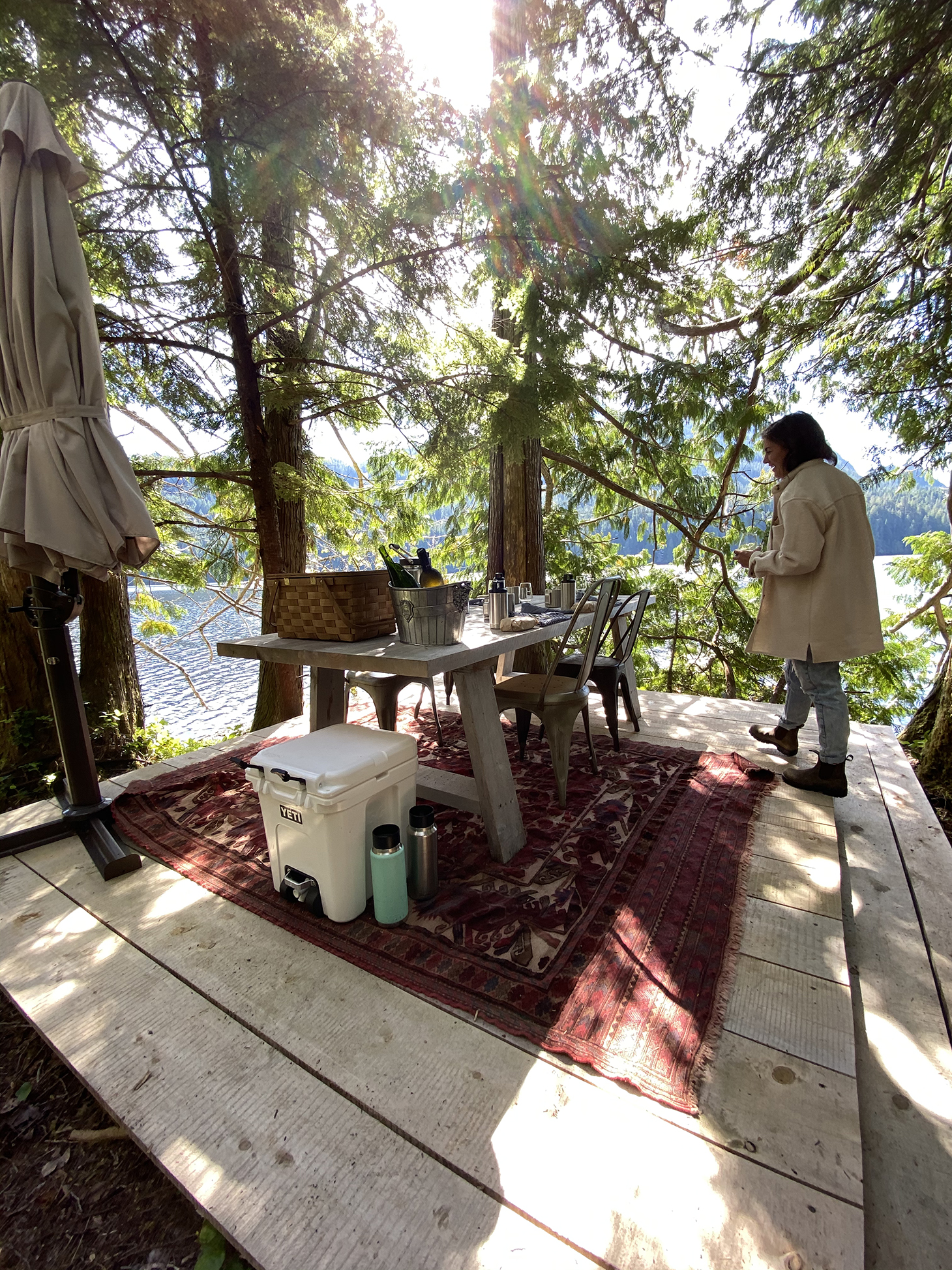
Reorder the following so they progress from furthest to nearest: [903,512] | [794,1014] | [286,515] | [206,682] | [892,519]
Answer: [206,682] < [892,519] < [903,512] < [286,515] < [794,1014]

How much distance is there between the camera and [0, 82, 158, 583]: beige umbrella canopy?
1.66 meters

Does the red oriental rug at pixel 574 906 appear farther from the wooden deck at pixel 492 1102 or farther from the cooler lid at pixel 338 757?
the cooler lid at pixel 338 757

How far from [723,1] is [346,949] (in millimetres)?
5356

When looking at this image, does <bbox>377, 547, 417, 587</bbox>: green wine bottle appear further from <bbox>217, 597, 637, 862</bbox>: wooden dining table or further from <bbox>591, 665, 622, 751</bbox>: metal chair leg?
<bbox>591, 665, 622, 751</bbox>: metal chair leg

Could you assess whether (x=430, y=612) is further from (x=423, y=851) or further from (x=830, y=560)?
(x=830, y=560)

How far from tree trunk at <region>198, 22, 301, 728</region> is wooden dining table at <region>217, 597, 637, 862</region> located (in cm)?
106

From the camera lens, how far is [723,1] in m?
3.21

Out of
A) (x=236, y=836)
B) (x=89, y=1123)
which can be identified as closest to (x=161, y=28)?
(x=236, y=836)

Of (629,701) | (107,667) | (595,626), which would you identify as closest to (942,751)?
(629,701)

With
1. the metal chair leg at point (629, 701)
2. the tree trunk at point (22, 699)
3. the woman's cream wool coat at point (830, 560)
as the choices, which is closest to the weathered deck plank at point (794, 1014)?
the woman's cream wool coat at point (830, 560)

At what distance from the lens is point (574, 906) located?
1.74 meters

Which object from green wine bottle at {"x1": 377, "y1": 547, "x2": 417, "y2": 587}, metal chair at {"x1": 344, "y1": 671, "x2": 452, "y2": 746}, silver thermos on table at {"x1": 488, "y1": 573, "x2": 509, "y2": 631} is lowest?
metal chair at {"x1": 344, "y1": 671, "x2": 452, "y2": 746}

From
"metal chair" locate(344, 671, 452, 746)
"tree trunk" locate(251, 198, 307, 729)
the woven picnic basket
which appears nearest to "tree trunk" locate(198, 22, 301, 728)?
"tree trunk" locate(251, 198, 307, 729)

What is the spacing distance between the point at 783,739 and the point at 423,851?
2.15 m
